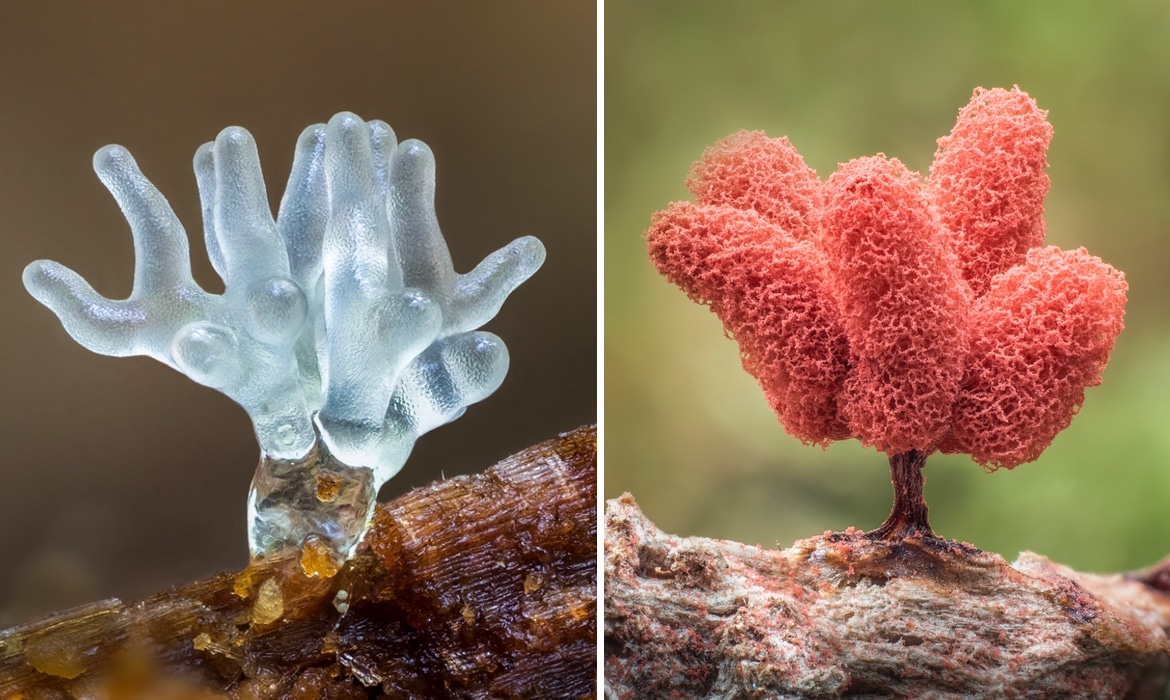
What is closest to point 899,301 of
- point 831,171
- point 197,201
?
point 831,171

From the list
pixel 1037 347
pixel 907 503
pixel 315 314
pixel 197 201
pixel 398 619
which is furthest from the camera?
pixel 197 201

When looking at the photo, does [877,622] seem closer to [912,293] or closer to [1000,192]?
[912,293]

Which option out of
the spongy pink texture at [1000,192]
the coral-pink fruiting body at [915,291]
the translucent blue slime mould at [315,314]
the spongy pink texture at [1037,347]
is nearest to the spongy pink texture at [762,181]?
the coral-pink fruiting body at [915,291]

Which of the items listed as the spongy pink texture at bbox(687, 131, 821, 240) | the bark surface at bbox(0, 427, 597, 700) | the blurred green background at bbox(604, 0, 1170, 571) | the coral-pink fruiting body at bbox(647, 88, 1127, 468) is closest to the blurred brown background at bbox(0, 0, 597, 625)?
the blurred green background at bbox(604, 0, 1170, 571)

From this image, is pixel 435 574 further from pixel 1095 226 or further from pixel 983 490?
pixel 1095 226

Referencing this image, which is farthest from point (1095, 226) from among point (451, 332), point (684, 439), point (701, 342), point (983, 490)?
point (451, 332)
